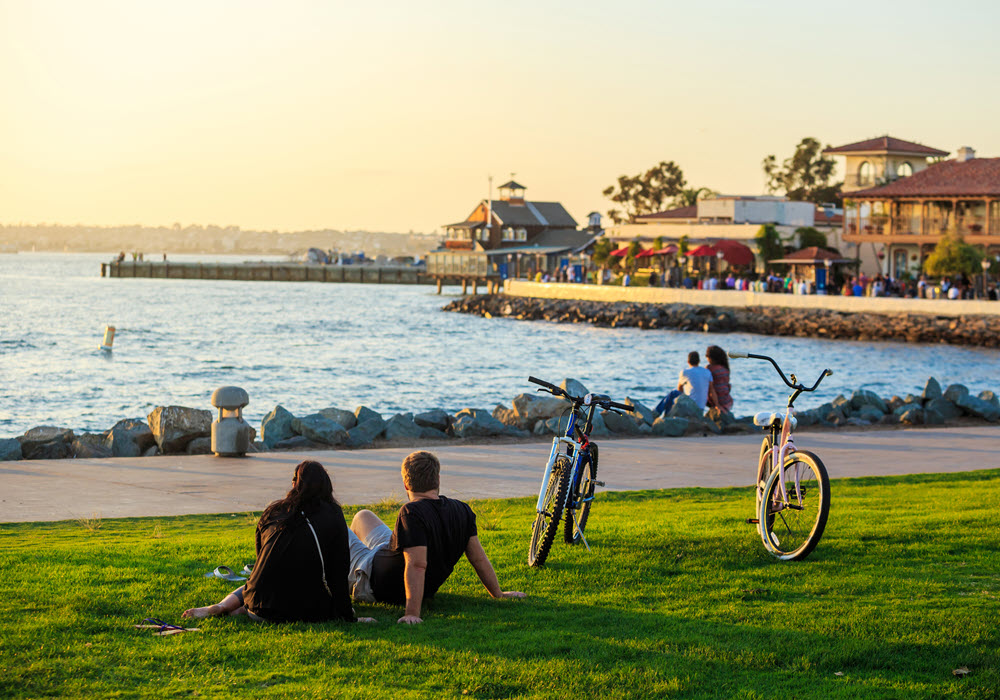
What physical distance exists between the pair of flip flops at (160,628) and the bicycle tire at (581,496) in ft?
9.30

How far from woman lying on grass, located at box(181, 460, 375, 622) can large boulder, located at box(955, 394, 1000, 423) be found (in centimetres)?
1662

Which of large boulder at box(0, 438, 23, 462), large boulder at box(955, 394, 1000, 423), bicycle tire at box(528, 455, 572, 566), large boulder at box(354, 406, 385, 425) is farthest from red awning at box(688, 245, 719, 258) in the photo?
bicycle tire at box(528, 455, 572, 566)

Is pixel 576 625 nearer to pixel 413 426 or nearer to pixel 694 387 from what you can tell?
pixel 413 426

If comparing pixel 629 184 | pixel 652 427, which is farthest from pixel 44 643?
pixel 629 184

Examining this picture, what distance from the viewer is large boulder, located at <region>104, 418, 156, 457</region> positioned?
52.8 ft

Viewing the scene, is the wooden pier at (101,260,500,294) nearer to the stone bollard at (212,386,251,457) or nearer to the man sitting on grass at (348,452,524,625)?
the stone bollard at (212,386,251,457)

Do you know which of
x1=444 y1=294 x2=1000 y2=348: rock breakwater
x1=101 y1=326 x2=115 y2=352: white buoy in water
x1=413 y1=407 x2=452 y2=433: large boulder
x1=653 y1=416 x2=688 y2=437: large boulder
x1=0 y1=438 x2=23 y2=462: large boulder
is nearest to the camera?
x1=0 y1=438 x2=23 y2=462: large boulder

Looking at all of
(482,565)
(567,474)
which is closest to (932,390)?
(567,474)

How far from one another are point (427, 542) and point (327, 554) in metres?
0.57

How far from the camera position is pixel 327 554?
21.2ft

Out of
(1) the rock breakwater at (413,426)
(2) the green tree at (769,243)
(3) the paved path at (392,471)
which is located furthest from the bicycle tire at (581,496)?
(2) the green tree at (769,243)

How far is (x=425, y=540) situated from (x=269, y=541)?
0.86 metres

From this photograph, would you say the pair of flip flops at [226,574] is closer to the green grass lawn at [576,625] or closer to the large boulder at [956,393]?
the green grass lawn at [576,625]

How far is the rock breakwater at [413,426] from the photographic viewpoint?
635 inches
